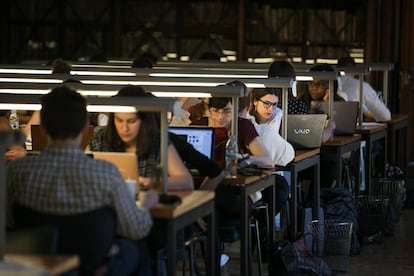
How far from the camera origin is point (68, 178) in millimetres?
5000

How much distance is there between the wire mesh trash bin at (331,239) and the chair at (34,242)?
3916mm

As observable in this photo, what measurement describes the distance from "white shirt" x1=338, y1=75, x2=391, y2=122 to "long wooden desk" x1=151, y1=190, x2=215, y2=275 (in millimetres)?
5347

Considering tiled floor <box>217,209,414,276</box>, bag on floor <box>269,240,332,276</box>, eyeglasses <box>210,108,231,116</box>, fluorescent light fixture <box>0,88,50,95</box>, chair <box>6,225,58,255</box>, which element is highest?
fluorescent light fixture <box>0,88,50,95</box>

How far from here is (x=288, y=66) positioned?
9.25 meters

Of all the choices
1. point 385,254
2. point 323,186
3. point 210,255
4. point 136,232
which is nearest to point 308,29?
point 323,186

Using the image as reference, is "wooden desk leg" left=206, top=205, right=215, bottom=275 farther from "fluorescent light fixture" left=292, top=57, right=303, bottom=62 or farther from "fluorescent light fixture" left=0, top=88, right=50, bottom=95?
"fluorescent light fixture" left=292, top=57, right=303, bottom=62

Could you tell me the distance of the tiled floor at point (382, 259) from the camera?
7930mm

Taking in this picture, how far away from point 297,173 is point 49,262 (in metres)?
4.17

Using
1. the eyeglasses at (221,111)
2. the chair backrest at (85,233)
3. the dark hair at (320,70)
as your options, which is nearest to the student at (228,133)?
the eyeglasses at (221,111)

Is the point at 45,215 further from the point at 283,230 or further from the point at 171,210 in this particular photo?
the point at 283,230

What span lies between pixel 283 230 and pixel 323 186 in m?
0.84

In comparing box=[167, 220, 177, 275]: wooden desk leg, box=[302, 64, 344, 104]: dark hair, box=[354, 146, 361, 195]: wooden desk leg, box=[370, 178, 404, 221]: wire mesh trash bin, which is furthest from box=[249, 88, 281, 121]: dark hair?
box=[167, 220, 177, 275]: wooden desk leg

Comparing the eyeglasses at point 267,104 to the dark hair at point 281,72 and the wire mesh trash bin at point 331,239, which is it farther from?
the wire mesh trash bin at point 331,239

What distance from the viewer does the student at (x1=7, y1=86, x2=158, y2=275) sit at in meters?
4.98
